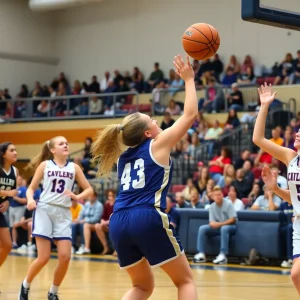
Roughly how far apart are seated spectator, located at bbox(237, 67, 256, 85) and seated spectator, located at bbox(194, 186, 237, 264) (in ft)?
25.0

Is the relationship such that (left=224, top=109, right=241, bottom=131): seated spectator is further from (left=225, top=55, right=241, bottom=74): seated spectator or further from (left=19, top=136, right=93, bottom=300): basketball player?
(left=19, top=136, right=93, bottom=300): basketball player

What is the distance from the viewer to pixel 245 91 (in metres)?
20.5

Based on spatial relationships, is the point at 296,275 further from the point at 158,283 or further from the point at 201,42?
the point at 158,283

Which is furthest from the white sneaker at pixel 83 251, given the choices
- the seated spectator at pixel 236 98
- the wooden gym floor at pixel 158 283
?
the seated spectator at pixel 236 98

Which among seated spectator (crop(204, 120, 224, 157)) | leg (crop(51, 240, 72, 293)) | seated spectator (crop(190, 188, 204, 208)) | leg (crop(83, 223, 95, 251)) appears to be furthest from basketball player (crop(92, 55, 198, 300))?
seated spectator (crop(204, 120, 224, 157))

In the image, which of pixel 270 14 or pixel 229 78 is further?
pixel 229 78

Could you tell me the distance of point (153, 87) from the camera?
24.1 m

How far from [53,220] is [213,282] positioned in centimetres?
293

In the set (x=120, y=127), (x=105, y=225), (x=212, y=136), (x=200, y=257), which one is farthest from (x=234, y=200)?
(x=120, y=127)

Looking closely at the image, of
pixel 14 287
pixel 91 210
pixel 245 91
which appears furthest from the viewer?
pixel 245 91

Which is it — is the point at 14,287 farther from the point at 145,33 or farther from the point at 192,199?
the point at 145,33

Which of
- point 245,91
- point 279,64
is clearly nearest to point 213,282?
point 245,91

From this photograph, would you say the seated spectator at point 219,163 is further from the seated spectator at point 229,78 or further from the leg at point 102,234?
the seated spectator at point 229,78

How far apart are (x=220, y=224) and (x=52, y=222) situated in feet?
18.6
